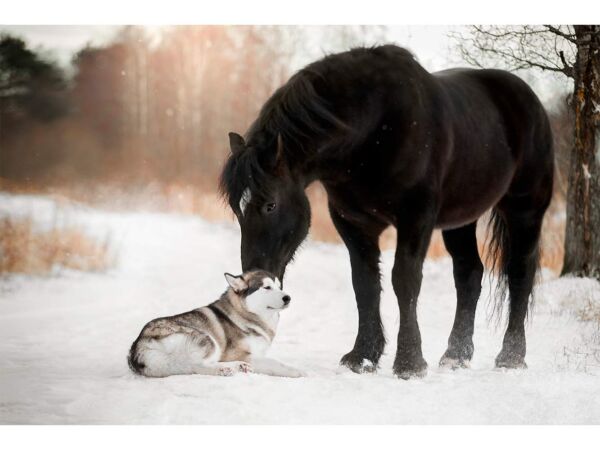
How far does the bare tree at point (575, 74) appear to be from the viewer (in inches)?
187

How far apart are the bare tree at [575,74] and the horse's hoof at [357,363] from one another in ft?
5.99

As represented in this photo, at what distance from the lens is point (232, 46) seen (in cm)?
464

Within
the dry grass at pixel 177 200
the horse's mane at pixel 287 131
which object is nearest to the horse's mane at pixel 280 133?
the horse's mane at pixel 287 131

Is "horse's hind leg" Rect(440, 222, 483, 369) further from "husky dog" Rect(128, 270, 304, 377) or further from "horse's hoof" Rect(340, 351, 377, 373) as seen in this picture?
"husky dog" Rect(128, 270, 304, 377)

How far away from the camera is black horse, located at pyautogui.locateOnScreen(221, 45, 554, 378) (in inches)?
145

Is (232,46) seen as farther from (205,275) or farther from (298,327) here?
(298,327)

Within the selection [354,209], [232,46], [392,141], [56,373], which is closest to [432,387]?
[354,209]

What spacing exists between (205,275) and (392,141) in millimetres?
1391

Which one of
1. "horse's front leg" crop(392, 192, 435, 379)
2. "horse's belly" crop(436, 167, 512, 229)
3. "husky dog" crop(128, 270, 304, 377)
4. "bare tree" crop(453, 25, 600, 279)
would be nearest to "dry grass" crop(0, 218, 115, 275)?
"husky dog" crop(128, 270, 304, 377)

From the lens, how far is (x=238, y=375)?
3.76 metres

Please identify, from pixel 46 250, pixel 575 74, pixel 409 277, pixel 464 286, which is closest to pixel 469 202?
pixel 464 286

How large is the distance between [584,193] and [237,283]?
106 inches

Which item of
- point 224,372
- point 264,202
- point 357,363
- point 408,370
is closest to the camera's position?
point 264,202

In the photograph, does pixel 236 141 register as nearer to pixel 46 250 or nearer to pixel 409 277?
pixel 409 277
